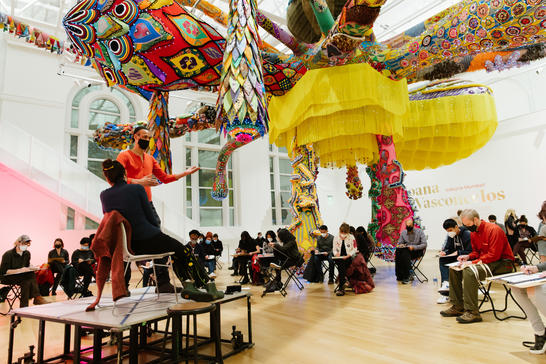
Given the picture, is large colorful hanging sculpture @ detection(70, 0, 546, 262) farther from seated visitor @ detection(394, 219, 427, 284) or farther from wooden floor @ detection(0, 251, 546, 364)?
wooden floor @ detection(0, 251, 546, 364)

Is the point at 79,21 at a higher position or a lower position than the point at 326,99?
higher

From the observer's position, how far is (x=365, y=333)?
3.65 m

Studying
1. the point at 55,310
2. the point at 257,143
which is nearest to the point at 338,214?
the point at 257,143

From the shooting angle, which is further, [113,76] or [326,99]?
[326,99]

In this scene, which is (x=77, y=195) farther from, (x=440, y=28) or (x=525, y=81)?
(x=525, y=81)

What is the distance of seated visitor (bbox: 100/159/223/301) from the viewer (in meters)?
2.85

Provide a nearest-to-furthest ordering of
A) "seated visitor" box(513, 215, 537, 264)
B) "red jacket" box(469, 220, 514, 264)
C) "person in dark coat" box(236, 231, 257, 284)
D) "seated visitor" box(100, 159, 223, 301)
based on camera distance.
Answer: "seated visitor" box(100, 159, 223, 301), "red jacket" box(469, 220, 514, 264), "seated visitor" box(513, 215, 537, 264), "person in dark coat" box(236, 231, 257, 284)

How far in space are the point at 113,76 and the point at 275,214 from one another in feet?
44.6

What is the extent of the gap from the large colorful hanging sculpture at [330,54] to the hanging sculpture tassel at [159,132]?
0.74 feet

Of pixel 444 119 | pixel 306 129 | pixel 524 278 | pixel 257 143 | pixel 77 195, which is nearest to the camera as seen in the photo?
pixel 524 278

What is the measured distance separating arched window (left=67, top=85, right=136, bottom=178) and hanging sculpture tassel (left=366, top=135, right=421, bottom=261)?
36.1 feet

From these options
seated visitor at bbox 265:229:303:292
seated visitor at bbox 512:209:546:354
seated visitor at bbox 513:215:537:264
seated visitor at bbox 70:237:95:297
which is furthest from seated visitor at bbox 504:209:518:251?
seated visitor at bbox 70:237:95:297

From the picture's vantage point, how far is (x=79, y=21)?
165 inches

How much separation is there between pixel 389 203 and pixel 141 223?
5.48 metres
